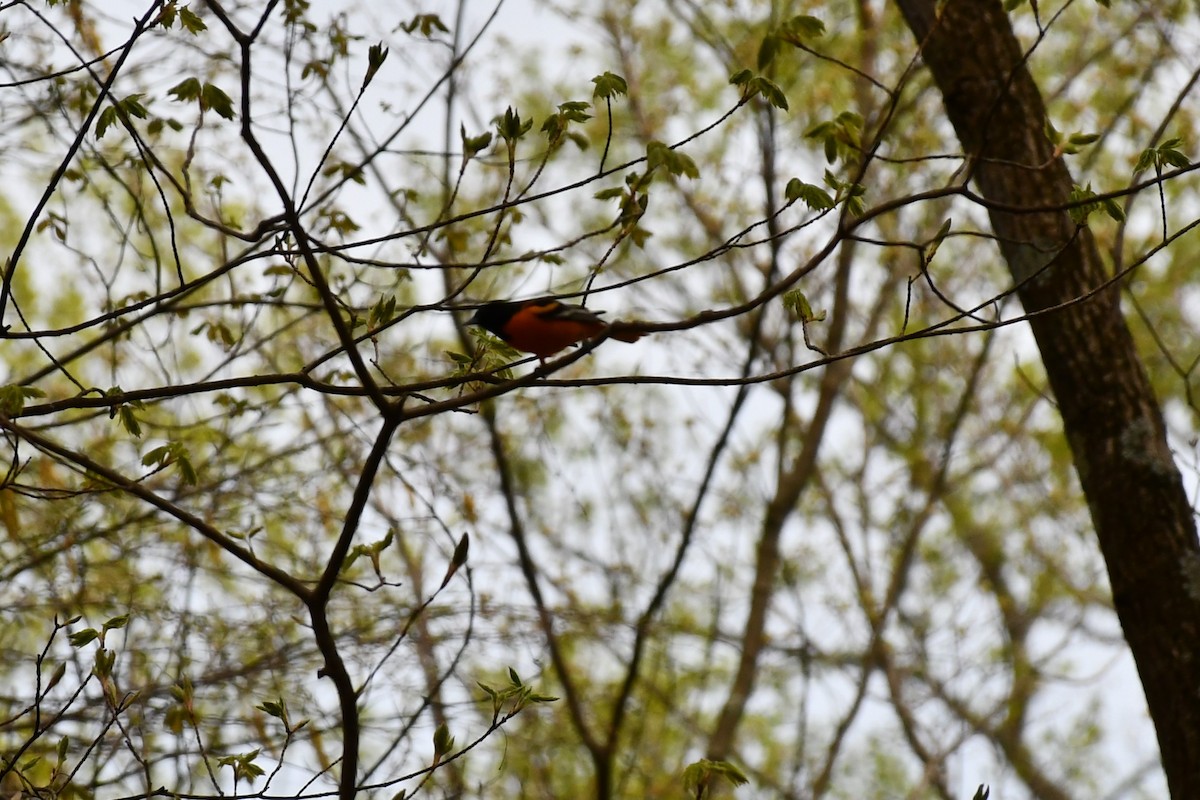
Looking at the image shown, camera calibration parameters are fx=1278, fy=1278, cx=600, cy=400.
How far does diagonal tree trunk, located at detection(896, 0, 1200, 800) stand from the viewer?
3512mm

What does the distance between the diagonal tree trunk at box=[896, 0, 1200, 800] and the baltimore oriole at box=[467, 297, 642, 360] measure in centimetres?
125

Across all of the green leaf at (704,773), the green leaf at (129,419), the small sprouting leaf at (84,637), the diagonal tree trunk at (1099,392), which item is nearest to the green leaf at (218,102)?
the green leaf at (129,419)

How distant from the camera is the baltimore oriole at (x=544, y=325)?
12.9 feet

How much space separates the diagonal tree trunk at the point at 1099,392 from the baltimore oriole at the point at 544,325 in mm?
1250

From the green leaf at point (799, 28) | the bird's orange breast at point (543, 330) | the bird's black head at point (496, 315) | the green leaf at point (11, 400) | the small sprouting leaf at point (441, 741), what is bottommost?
the small sprouting leaf at point (441, 741)

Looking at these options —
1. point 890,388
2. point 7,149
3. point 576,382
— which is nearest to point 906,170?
point 890,388

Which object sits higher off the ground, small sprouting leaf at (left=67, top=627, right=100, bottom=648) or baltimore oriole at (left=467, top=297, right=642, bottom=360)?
baltimore oriole at (left=467, top=297, right=642, bottom=360)

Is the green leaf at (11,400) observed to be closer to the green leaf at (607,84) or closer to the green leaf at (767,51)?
the green leaf at (607,84)

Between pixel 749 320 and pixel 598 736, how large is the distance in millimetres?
2910

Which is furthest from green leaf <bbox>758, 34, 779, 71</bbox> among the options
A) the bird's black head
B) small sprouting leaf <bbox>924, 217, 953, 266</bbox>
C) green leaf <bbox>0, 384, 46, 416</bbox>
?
green leaf <bbox>0, 384, 46, 416</bbox>

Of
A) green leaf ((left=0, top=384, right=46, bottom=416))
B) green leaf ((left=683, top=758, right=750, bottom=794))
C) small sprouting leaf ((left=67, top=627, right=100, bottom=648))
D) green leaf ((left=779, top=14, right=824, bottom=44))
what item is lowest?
green leaf ((left=683, top=758, right=750, bottom=794))

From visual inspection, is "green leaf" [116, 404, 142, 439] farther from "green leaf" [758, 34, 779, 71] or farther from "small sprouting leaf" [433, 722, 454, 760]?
"green leaf" [758, 34, 779, 71]

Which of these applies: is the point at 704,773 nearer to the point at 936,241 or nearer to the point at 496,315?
the point at 936,241

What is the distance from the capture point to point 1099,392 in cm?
373
